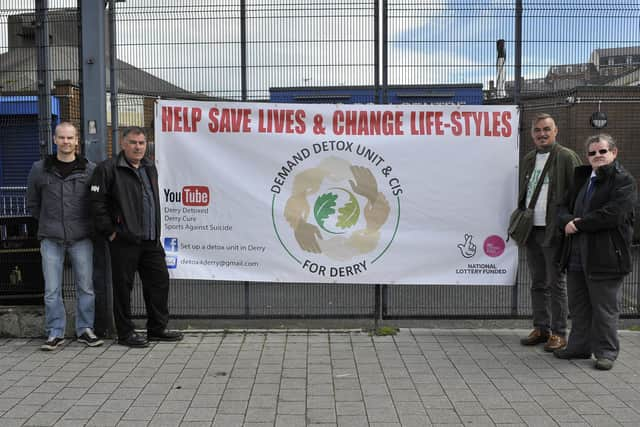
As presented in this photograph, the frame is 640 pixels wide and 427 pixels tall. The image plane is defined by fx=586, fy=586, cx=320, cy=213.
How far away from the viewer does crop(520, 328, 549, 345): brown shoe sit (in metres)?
5.46

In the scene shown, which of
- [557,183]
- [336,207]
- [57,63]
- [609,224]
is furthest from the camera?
[57,63]

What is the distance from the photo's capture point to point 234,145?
18.7 feet

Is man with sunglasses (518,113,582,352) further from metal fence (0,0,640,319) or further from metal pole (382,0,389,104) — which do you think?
metal pole (382,0,389,104)

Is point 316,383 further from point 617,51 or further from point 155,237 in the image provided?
point 617,51

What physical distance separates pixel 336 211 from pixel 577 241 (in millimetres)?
2172

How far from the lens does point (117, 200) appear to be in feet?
17.3

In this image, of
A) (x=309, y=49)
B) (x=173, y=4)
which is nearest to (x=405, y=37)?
(x=309, y=49)

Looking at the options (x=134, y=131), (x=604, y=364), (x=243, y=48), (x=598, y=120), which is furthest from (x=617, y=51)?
(x=134, y=131)

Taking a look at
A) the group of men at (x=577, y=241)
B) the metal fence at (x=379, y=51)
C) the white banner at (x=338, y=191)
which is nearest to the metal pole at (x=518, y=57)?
the metal fence at (x=379, y=51)

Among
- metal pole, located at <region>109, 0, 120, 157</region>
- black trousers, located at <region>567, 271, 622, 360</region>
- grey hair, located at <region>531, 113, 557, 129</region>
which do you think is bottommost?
black trousers, located at <region>567, 271, 622, 360</region>

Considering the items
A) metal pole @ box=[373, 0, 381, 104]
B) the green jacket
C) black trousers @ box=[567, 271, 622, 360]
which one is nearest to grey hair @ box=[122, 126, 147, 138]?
metal pole @ box=[373, 0, 381, 104]

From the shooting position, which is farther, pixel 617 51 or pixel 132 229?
pixel 617 51

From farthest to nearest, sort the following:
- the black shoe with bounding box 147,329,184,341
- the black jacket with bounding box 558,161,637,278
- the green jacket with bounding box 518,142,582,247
→ the black shoe with bounding box 147,329,184,341 < the green jacket with bounding box 518,142,582,247 < the black jacket with bounding box 558,161,637,278

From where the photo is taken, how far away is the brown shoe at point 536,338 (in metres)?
5.46
